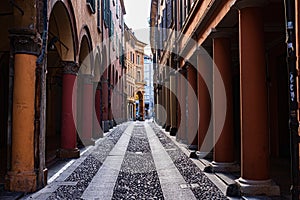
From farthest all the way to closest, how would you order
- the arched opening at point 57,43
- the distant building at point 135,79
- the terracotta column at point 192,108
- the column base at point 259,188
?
1. the distant building at point 135,79
2. the terracotta column at point 192,108
3. the arched opening at point 57,43
4. the column base at point 259,188

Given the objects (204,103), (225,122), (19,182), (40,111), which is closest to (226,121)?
(225,122)

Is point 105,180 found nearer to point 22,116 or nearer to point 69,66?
point 22,116

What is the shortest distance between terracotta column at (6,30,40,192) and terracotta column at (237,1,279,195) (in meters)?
3.70

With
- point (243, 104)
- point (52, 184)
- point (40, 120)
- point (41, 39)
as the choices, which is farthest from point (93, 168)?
point (243, 104)

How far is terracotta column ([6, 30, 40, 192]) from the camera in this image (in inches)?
227

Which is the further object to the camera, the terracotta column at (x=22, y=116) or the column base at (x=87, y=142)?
the column base at (x=87, y=142)

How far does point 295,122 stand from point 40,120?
438 centimetres

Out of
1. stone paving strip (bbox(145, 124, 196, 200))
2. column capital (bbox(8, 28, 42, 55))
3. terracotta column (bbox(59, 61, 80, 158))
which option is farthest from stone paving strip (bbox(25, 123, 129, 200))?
column capital (bbox(8, 28, 42, 55))

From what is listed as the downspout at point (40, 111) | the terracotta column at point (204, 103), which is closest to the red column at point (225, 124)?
the terracotta column at point (204, 103)

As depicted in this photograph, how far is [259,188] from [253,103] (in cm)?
137

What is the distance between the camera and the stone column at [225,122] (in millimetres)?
7426

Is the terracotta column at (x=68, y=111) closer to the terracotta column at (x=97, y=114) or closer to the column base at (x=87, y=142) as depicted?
the column base at (x=87, y=142)

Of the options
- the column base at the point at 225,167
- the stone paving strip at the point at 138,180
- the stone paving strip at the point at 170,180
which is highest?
the column base at the point at 225,167

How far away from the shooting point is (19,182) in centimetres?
574
